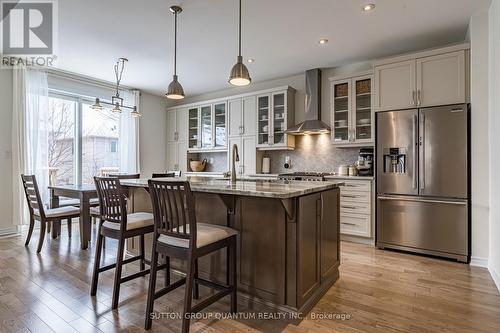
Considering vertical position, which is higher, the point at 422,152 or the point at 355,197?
the point at 422,152

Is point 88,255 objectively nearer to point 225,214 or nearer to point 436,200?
point 225,214

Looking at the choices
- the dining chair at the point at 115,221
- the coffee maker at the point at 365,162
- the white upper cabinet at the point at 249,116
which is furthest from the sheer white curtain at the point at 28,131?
the coffee maker at the point at 365,162

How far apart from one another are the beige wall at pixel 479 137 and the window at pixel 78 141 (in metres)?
5.93

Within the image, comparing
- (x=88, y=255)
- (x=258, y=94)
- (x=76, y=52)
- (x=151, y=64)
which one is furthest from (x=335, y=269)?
(x=76, y=52)

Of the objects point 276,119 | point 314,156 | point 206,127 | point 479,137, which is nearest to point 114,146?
point 206,127

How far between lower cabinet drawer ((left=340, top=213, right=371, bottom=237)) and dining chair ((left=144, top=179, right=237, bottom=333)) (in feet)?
8.18

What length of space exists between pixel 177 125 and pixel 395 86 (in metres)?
4.58

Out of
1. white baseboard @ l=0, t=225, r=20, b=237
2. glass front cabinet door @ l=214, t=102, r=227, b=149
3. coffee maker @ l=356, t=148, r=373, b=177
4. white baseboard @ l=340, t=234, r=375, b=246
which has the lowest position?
white baseboard @ l=340, t=234, r=375, b=246

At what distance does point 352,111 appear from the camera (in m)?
4.22

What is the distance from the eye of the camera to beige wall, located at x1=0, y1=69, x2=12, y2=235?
417cm

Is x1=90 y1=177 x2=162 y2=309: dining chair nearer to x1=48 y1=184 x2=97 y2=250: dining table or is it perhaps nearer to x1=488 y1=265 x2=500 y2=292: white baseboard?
x1=48 y1=184 x2=97 y2=250: dining table

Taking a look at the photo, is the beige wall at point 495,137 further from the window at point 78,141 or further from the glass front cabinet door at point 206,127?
the window at point 78,141

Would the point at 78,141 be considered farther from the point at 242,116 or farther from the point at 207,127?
the point at 242,116

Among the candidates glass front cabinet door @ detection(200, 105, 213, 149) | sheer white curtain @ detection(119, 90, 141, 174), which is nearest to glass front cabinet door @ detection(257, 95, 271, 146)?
glass front cabinet door @ detection(200, 105, 213, 149)
